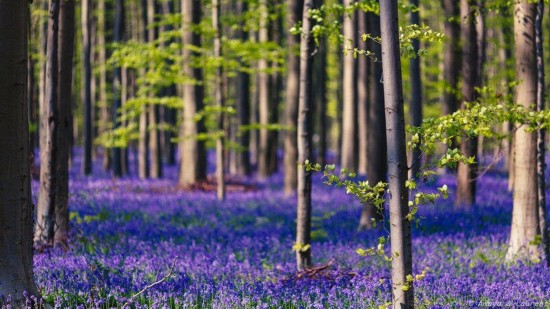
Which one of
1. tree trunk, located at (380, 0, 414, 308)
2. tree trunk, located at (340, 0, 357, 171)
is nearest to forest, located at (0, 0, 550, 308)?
tree trunk, located at (380, 0, 414, 308)

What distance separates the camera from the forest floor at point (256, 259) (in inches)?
235

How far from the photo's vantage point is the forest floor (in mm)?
5980

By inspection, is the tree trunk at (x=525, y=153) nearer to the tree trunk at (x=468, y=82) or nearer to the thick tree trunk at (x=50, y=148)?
the tree trunk at (x=468, y=82)

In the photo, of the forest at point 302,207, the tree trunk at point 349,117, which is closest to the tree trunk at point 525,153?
the forest at point 302,207

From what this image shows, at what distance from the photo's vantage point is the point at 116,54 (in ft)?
57.9

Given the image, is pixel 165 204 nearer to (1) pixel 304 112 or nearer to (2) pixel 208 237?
(2) pixel 208 237

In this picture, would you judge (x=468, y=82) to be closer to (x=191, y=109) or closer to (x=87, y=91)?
(x=191, y=109)

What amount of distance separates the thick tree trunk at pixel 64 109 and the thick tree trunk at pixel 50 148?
155 mm

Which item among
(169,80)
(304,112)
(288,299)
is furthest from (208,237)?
(169,80)

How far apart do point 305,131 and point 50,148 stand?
3475 mm

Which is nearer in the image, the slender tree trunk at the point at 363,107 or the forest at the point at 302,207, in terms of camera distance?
the forest at the point at 302,207

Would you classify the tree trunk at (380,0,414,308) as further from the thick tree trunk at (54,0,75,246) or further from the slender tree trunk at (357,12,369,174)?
the slender tree trunk at (357,12,369,174)

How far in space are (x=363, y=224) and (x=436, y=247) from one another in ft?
7.88

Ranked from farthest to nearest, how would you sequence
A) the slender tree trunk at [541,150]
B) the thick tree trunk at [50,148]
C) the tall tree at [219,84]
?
the tall tree at [219,84]
the thick tree trunk at [50,148]
the slender tree trunk at [541,150]
